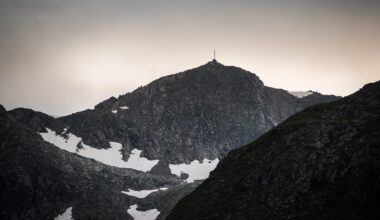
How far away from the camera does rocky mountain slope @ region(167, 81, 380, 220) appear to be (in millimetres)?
85125

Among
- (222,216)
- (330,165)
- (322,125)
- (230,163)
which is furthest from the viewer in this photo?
Answer: (230,163)

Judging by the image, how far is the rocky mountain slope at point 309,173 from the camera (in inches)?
3351

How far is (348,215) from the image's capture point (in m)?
79.0

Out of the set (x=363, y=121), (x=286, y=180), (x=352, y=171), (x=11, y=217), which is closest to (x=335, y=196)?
(x=352, y=171)

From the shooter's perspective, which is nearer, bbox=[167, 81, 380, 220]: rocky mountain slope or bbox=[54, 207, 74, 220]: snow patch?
bbox=[167, 81, 380, 220]: rocky mountain slope

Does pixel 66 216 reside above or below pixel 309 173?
below

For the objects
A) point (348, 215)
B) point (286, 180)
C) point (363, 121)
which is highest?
point (363, 121)

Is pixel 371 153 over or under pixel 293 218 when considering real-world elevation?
over

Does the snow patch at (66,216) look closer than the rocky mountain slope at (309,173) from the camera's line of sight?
No

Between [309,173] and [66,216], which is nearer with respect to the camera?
[309,173]

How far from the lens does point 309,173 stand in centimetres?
9625

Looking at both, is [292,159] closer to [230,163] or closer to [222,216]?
[222,216]

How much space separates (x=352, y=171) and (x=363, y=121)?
16.0m

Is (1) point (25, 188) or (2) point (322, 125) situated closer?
(2) point (322, 125)
